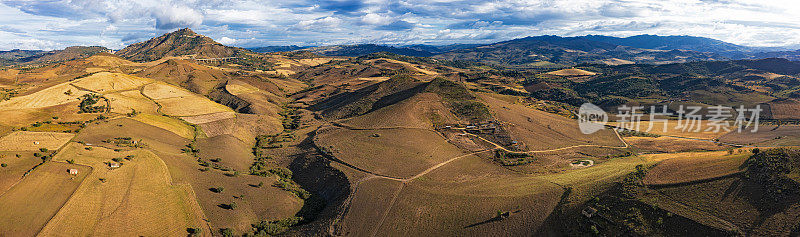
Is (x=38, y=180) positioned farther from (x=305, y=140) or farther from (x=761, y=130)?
(x=761, y=130)

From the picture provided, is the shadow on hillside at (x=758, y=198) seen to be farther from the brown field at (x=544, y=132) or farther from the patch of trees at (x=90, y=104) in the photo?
the patch of trees at (x=90, y=104)

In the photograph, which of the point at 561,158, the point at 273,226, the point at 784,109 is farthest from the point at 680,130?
the point at 273,226

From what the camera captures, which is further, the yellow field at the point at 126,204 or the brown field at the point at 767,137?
the brown field at the point at 767,137

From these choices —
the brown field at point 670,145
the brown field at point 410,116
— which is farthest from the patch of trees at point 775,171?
the brown field at point 410,116

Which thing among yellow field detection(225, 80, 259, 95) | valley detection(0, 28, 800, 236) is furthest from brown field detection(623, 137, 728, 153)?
yellow field detection(225, 80, 259, 95)

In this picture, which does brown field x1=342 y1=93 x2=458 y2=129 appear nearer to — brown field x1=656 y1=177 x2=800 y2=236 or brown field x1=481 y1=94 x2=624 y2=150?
brown field x1=481 y1=94 x2=624 y2=150
